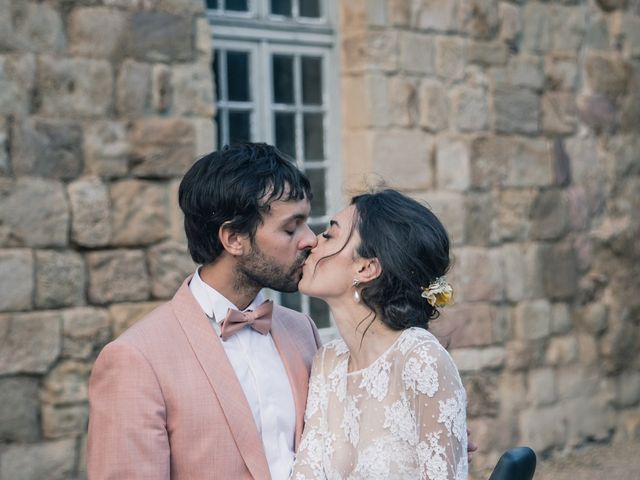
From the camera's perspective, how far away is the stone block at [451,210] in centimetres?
638

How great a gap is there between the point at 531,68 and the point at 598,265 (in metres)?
1.42

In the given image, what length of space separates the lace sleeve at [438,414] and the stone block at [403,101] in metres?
3.36

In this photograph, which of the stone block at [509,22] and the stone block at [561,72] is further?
the stone block at [561,72]

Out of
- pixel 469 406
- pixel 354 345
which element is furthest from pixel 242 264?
pixel 469 406

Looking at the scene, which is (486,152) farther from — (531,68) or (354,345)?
(354,345)

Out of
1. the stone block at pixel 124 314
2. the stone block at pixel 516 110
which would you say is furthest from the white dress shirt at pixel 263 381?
the stone block at pixel 516 110

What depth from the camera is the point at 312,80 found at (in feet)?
20.5

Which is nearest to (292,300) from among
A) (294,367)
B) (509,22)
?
(509,22)

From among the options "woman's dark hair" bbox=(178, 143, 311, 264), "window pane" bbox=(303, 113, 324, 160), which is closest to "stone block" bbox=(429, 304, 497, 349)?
"window pane" bbox=(303, 113, 324, 160)

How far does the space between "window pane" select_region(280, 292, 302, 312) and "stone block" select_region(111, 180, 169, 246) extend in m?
1.13

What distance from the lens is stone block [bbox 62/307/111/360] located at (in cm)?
487

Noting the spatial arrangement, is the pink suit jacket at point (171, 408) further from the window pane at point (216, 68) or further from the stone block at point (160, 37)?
the window pane at point (216, 68)

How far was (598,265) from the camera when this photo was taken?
24.1 feet

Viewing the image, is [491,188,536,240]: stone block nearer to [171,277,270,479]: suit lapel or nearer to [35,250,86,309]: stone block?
[35,250,86,309]: stone block
